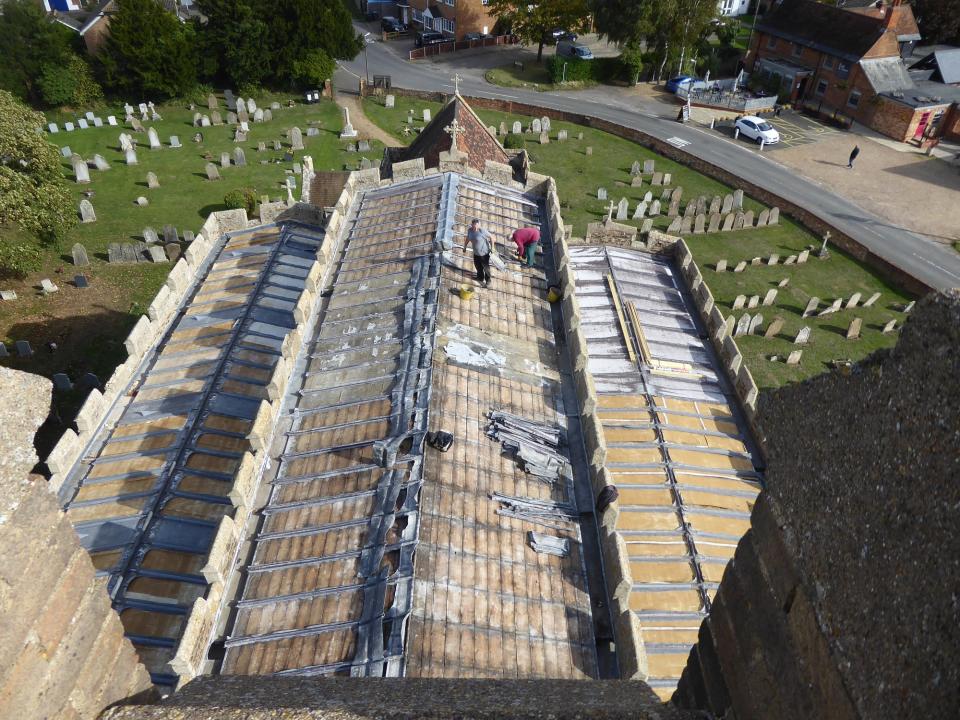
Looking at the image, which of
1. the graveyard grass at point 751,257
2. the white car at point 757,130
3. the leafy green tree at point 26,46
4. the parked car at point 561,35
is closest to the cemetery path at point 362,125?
the graveyard grass at point 751,257

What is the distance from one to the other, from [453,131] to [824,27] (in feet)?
149

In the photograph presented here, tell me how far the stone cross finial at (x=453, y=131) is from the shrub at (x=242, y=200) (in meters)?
14.9

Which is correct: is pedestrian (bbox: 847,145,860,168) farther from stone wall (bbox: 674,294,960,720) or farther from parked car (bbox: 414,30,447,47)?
stone wall (bbox: 674,294,960,720)

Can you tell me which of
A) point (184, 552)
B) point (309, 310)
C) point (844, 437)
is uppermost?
point (844, 437)

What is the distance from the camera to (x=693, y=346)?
19688 mm

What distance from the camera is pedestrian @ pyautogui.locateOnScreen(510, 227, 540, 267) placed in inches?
730

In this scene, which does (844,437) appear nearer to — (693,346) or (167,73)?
(693,346)

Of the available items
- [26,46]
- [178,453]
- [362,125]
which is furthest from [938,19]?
[26,46]

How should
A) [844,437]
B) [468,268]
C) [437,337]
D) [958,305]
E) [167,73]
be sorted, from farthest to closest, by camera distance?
[167,73], [468,268], [437,337], [844,437], [958,305]

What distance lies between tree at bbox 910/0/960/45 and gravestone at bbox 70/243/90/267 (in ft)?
237

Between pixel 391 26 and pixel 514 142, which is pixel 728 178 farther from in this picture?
pixel 391 26

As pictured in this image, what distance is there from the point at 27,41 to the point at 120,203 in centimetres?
2158

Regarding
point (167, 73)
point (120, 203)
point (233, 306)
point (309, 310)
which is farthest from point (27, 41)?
point (309, 310)

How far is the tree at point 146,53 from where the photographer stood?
48.3m
